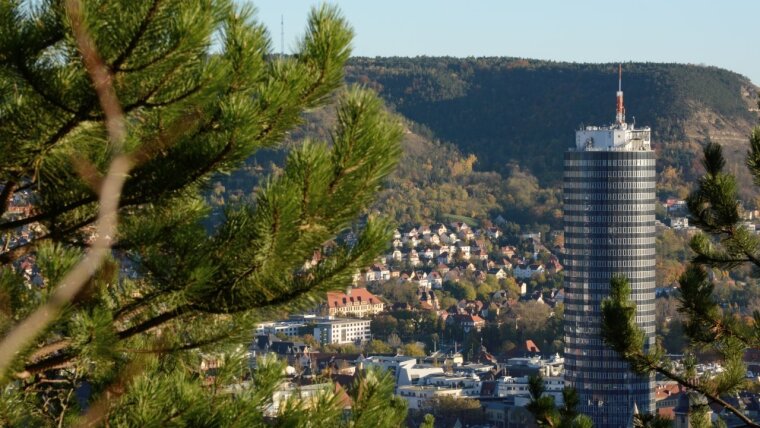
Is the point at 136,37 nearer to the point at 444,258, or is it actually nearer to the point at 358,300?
the point at 358,300

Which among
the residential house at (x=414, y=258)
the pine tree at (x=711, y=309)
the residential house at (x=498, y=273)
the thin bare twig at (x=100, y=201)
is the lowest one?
the residential house at (x=498, y=273)

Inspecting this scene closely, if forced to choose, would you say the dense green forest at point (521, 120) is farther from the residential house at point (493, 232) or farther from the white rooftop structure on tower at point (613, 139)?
the white rooftop structure on tower at point (613, 139)

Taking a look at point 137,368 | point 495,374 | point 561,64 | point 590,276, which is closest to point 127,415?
point 137,368

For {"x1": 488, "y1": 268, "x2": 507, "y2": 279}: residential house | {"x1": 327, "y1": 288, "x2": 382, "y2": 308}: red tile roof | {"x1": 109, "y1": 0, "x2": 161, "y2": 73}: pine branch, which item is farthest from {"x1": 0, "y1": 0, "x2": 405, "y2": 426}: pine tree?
{"x1": 488, "y1": 268, "x2": 507, "y2": 279}: residential house

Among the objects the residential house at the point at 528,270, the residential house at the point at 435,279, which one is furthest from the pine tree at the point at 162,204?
the residential house at the point at 528,270

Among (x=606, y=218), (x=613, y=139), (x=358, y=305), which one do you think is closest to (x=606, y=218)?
(x=606, y=218)
